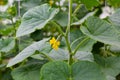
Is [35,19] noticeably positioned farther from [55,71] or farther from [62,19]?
[62,19]

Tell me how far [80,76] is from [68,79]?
32mm

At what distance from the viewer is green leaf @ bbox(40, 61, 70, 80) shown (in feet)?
2.71

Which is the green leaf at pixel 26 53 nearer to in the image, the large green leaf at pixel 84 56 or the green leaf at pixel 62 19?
the large green leaf at pixel 84 56

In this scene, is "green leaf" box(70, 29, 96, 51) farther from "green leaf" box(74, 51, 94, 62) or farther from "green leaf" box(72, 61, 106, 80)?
"green leaf" box(72, 61, 106, 80)

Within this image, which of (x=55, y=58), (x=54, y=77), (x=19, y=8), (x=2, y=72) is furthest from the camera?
(x=19, y=8)

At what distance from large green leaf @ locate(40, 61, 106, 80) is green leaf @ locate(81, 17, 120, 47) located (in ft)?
0.25

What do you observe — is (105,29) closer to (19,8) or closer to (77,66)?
(77,66)

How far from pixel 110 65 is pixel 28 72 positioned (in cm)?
26

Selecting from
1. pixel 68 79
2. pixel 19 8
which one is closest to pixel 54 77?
pixel 68 79

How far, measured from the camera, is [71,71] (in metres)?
0.86

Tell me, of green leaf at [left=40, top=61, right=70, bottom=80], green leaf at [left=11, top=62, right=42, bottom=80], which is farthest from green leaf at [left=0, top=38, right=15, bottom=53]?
green leaf at [left=40, top=61, right=70, bottom=80]

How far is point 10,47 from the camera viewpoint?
1.13m

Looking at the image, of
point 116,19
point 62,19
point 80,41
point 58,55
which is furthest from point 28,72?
point 62,19

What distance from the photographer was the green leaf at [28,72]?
0.99 metres
